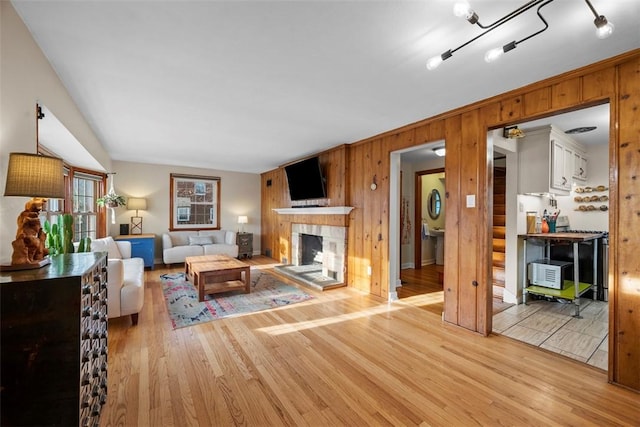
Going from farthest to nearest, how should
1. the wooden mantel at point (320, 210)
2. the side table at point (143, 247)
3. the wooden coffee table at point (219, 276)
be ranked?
the side table at point (143, 247)
the wooden mantel at point (320, 210)
the wooden coffee table at point (219, 276)

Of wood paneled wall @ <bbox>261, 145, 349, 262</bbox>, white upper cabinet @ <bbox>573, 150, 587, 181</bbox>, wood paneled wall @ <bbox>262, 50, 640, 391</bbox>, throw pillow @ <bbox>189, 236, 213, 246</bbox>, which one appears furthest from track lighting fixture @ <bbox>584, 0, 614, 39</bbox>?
throw pillow @ <bbox>189, 236, 213, 246</bbox>

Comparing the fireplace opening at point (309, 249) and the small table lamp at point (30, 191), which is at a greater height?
the small table lamp at point (30, 191)

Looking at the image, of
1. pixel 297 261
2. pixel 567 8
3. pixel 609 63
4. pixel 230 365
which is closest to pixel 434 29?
pixel 567 8

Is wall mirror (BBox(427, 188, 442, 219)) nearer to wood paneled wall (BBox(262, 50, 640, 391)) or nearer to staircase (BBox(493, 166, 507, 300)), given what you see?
staircase (BBox(493, 166, 507, 300))

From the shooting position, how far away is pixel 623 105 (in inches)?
77.0

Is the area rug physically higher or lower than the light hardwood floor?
higher

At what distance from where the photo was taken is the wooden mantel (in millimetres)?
4469

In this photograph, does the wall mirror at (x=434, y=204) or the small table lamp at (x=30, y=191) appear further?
the wall mirror at (x=434, y=204)

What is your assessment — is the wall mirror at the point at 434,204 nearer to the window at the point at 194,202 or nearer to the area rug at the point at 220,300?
the area rug at the point at 220,300

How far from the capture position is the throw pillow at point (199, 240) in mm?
6328

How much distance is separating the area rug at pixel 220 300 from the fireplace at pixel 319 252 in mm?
704

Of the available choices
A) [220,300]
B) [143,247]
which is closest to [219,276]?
[220,300]

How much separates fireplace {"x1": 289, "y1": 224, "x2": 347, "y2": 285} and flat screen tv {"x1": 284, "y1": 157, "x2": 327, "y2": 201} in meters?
0.60

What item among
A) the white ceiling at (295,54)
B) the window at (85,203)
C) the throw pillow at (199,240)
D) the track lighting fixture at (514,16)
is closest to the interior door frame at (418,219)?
the white ceiling at (295,54)
